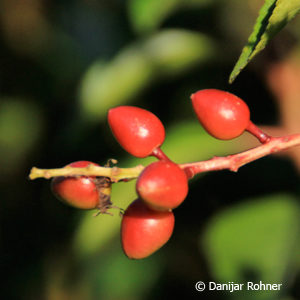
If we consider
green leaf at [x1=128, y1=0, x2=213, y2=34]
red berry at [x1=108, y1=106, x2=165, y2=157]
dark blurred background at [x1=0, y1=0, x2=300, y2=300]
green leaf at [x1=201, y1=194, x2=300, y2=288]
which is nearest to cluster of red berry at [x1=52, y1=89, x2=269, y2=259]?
red berry at [x1=108, y1=106, x2=165, y2=157]

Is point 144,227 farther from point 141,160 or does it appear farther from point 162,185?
point 141,160

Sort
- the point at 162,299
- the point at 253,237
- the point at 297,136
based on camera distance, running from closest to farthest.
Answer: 1. the point at 297,136
2. the point at 253,237
3. the point at 162,299

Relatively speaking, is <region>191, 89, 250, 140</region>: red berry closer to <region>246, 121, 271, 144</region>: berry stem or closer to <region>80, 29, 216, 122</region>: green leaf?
<region>246, 121, 271, 144</region>: berry stem

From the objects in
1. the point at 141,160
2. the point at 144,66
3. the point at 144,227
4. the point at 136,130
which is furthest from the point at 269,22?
the point at 144,66

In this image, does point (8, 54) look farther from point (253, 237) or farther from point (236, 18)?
point (253, 237)

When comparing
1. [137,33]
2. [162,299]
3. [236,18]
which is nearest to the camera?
[236,18]

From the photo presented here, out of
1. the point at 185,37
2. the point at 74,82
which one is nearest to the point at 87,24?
the point at 74,82
